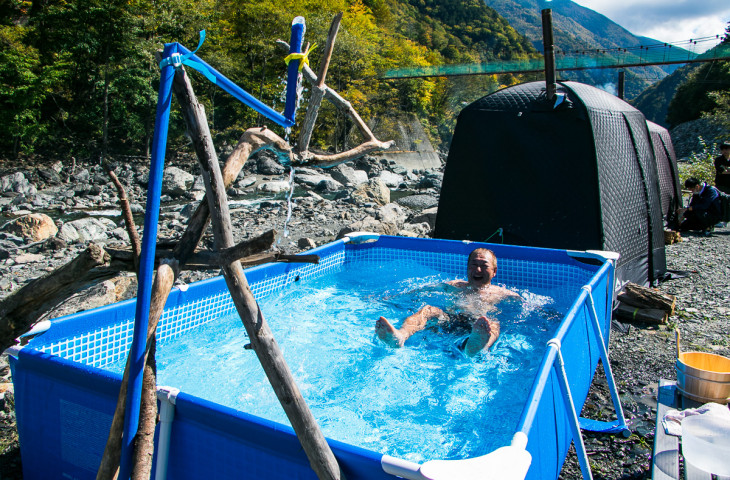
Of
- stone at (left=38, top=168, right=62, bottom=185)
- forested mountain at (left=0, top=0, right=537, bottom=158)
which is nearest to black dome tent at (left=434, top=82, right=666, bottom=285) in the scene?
forested mountain at (left=0, top=0, right=537, bottom=158)

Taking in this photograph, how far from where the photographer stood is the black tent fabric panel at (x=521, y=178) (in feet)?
17.3

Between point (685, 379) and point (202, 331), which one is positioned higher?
point (685, 379)

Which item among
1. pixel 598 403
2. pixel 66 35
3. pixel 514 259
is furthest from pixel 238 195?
pixel 598 403

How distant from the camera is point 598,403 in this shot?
3299 mm

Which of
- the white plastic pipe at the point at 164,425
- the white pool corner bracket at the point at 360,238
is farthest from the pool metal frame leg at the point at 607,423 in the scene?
the white pool corner bracket at the point at 360,238

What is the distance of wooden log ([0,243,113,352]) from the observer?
1.78 m

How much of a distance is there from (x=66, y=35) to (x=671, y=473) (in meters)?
25.2

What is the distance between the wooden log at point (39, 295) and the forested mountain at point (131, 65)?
15.1m

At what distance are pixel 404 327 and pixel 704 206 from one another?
25.0 ft

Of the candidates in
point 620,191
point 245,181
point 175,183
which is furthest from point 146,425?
point 245,181

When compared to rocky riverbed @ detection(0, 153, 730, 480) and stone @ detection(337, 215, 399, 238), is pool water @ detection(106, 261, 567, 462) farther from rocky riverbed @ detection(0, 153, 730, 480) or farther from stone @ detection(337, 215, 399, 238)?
stone @ detection(337, 215, 399, 238)

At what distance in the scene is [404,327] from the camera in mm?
3715

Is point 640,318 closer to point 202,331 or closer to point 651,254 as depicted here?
point 651,254

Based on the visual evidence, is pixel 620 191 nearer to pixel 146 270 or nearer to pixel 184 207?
pixel 146 270
